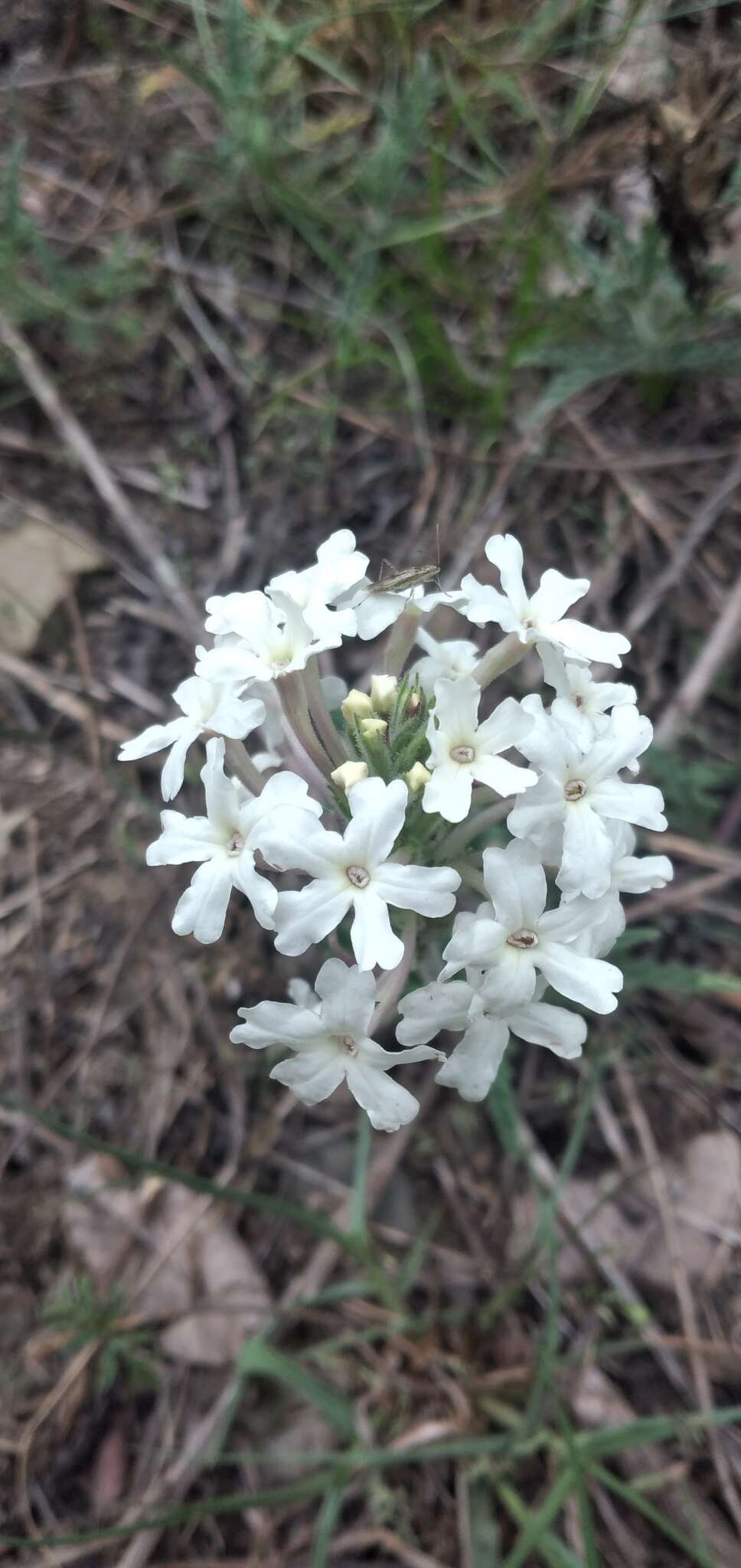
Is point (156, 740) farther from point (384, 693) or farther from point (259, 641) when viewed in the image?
point (384, 693)

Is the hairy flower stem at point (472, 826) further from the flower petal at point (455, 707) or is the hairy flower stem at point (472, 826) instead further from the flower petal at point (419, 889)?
the flower petal at point (419, 889)

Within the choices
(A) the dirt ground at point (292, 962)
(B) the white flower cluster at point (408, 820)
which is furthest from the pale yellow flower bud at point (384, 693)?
(A) the dirt ground at point (292, 962)

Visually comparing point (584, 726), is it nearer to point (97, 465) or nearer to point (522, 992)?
point (522, 992)

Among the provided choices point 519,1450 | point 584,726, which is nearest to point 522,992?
point 584,726

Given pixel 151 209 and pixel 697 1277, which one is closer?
pixel 697 1277

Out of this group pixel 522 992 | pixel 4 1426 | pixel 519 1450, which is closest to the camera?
pixel 522 992

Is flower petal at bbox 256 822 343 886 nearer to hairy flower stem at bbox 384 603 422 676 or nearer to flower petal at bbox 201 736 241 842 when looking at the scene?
flower petal at bbox 201 736 241 842

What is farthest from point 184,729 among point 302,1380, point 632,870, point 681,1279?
point 681,1279
